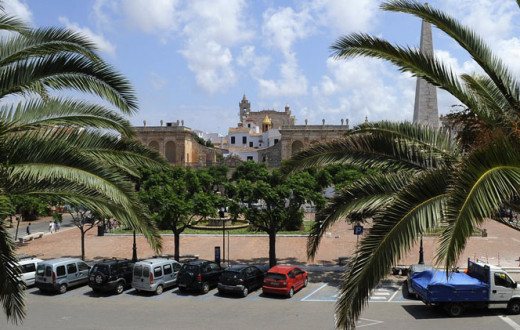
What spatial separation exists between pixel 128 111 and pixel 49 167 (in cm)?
178

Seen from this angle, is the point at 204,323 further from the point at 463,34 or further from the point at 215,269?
the point at 463,34

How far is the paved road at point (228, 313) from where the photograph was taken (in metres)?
11.8

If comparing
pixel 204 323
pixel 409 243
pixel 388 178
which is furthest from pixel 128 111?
pixel 204 323

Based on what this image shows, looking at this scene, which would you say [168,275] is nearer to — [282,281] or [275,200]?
[282,281]

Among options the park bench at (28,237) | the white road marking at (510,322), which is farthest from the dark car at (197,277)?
the park bench at (28,237)

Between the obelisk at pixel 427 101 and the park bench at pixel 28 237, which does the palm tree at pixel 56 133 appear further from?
the park bench at pixel 28 237

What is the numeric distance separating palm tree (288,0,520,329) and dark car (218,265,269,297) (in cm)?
780

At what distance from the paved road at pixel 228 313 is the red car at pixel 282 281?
28 cm

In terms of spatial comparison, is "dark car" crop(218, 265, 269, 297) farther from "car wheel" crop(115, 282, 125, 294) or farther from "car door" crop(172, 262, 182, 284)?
"car wheel" crop(115, 282, 125, 294)

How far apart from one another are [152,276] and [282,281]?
4.45 m

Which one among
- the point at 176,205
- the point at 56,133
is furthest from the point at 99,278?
the point at 56,133

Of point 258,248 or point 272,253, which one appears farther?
point 258,248

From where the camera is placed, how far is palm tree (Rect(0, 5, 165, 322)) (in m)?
5.45

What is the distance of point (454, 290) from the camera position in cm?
1249
